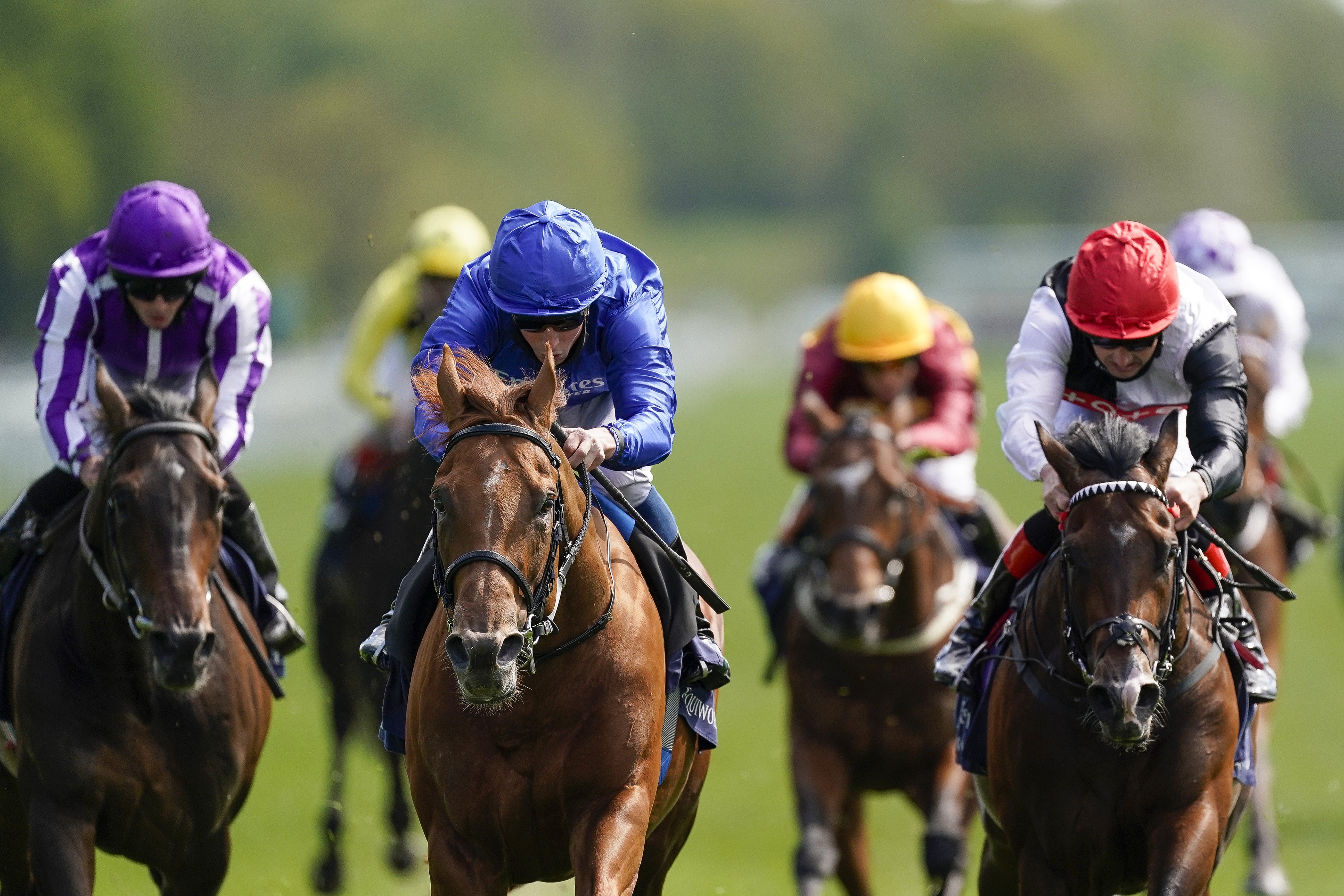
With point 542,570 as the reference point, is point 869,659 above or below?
below

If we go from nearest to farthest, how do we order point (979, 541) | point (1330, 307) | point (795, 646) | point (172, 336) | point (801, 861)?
point (172, 336)
point (801, 861)
point (795, 646)
point (979, 541)
point (1330, 307)

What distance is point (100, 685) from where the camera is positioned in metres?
5.52

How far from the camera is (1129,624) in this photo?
4.51 m

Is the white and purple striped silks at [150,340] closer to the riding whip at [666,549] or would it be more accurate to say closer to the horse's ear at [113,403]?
the horse's ear at [113,403]

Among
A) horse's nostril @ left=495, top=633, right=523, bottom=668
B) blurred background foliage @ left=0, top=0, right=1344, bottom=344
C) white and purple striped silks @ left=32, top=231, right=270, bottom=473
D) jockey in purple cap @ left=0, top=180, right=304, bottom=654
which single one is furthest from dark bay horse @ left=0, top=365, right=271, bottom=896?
blurred background foliage @ left=0, top=0, right=1344, bottom=344

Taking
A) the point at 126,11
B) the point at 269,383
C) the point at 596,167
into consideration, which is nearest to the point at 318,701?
the point at 269,383

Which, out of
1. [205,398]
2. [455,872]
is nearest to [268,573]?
[205,398]

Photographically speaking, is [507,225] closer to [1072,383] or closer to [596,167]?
[1072,383]

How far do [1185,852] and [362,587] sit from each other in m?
4.56

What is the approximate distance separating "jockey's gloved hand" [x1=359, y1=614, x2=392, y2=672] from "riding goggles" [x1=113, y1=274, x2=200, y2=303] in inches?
58.9

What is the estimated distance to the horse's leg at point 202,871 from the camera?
18.8ft

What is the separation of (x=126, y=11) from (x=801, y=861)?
40100 mm

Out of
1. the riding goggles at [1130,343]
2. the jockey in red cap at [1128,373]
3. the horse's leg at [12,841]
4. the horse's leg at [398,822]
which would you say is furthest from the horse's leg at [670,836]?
the horse's leg at [398,822]

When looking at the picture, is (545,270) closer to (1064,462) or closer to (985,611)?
(1064,462)
